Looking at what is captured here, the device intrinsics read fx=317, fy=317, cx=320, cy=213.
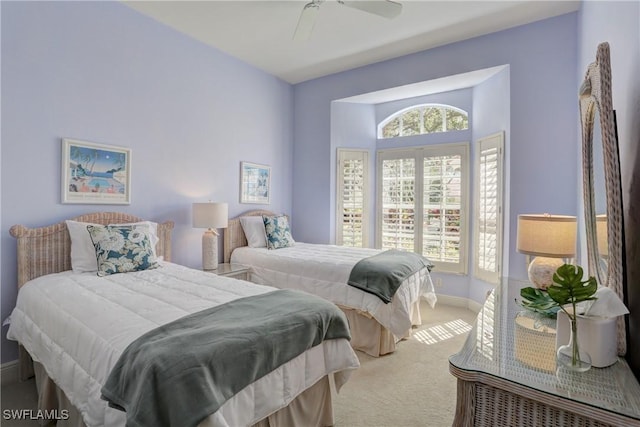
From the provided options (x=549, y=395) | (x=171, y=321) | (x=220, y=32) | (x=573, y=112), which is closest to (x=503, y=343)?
(x=549, y=395)

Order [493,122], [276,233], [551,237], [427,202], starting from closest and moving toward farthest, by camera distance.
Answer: [551,237], [493,122], [276,233], [427,202]

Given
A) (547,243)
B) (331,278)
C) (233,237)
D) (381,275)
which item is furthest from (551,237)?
(233,237)

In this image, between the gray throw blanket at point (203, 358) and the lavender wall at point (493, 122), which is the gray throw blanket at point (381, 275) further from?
the lavender wall at point (493, 122)

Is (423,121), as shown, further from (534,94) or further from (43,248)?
(43,248)

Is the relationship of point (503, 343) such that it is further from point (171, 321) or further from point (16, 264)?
point (16, 264)

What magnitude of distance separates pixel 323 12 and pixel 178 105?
1795 mm

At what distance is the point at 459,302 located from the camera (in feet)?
13.8

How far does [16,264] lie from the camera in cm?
238

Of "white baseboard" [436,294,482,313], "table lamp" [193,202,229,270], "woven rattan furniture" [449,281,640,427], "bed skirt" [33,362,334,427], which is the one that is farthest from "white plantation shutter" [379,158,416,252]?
"woven rattan furniture" [449,281,640,427]

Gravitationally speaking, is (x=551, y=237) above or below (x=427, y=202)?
below

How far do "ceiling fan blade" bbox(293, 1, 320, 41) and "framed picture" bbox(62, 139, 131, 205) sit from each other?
1.96 metres

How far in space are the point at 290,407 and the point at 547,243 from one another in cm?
178

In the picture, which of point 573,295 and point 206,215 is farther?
point 206,215

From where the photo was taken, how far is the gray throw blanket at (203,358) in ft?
3.66
